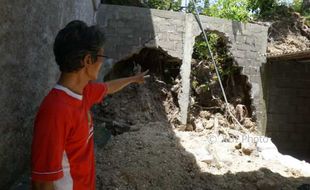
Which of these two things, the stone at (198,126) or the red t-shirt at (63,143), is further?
the stone at (198,126)

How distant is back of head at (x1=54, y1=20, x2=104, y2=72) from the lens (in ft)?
6.22

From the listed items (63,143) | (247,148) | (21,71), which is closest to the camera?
(63,143)

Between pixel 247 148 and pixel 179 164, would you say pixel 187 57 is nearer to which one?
pixel 247 148

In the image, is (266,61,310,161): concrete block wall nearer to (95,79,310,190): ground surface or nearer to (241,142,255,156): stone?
(95,79,310,190): ground surface

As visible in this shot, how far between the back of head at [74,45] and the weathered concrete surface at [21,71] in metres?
0.44

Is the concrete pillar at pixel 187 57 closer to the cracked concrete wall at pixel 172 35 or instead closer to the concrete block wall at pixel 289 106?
the cracked concrete wall at pixel 172 35

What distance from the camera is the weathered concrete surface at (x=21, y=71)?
2.26 m

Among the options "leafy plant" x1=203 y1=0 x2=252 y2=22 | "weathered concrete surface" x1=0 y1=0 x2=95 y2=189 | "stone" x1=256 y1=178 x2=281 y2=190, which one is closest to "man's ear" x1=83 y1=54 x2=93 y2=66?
"weathered concrete surface" x1=0 y1=0 x2=95 y2=189

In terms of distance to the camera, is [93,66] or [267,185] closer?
[93,66]

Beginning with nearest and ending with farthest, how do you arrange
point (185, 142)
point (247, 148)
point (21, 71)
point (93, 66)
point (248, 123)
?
point (93, 66) → point (21, 71) → point (247, 148) → point (185, 142) → point (248, 123)

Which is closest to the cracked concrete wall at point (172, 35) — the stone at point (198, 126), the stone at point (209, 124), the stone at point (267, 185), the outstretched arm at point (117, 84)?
the stone at point (209, 124)

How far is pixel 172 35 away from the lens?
8227 millimetres

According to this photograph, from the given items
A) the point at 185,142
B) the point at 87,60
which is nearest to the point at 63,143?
the point at 87,60

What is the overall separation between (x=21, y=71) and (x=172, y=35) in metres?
5.92
